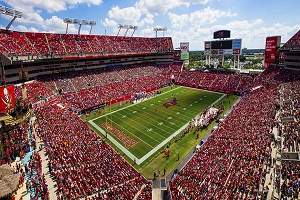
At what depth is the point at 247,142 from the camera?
779 inches

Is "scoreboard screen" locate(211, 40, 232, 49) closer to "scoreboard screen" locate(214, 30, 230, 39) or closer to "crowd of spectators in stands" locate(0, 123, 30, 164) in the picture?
"scoreboard screen" locate(214, 30, 230, 39)

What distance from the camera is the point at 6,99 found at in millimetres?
17984

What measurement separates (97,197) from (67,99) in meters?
26.4

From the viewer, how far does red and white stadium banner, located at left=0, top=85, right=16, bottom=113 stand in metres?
17.6

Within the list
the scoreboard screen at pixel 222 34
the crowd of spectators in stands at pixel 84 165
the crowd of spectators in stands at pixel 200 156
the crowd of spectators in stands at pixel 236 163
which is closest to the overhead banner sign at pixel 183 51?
the scoreboard screen at pixel 222 34

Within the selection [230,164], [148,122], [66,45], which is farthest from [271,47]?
[66,45]

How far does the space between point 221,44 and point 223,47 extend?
1041mm

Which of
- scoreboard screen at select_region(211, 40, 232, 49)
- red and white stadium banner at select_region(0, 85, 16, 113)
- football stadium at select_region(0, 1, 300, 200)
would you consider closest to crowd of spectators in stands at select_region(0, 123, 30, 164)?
football stadium at select_region(0, 1, 300, 200)

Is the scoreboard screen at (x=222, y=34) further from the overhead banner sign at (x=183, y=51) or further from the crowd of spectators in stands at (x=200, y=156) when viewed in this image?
the crowd of spectators in stands at (x=200, y=156)

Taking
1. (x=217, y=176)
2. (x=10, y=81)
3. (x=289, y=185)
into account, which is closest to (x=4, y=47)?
(x=10, y=81)

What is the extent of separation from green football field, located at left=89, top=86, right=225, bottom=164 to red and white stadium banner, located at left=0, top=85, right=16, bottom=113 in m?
11.5

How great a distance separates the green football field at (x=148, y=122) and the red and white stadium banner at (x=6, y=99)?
1149cm

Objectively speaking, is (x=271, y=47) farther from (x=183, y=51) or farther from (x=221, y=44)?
(x=183, y=51)

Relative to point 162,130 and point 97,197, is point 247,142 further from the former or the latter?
point 97,197
